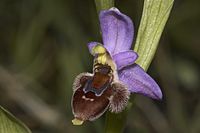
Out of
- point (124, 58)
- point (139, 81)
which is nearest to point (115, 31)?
point (124, 58)

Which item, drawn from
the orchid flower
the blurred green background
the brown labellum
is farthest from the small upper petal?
the blurred green background

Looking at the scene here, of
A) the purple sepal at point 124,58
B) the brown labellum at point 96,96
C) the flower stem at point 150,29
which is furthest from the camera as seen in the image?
the flower stem at point 150,29

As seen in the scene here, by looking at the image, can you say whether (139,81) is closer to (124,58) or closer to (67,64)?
(124,58)

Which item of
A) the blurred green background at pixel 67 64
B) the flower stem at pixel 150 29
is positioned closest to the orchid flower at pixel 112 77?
the flower stem at pixel 150 29

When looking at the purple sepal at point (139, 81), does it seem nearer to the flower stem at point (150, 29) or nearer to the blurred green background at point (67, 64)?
the flower stem at point (150, 29)

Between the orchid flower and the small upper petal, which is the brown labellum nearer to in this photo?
the orchid flower

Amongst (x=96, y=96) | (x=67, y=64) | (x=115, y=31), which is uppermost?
(x=115, y=31)
